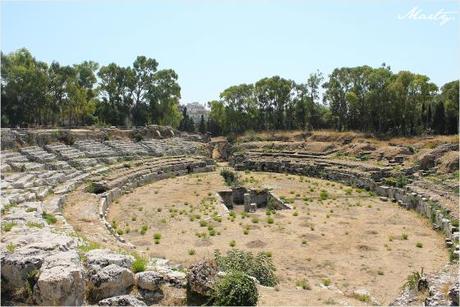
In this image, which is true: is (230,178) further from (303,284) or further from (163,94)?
(163,94)

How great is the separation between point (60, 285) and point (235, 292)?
3.18 metres

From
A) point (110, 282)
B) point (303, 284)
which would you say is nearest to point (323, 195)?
point (303, 284)

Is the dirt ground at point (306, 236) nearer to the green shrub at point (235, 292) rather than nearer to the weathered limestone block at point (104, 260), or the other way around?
the green shrub at point (235, 292)

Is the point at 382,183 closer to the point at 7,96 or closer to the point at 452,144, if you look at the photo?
the point at 452,144

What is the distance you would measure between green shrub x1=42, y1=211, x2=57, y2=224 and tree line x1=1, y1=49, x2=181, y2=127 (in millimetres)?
30315

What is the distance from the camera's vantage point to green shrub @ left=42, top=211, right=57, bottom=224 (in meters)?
16.2

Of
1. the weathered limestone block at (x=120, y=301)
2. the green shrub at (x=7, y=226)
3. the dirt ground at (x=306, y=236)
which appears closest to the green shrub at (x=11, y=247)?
the weathered limestone block at (x=120, y=301)

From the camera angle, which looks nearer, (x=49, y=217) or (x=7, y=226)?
(x=7, y=226)

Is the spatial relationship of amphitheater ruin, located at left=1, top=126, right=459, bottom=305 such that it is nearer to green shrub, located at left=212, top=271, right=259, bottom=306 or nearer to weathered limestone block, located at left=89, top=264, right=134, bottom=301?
weathered limestone block, located at left=89, top=264, right=134, bottom=301

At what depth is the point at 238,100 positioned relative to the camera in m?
62.0

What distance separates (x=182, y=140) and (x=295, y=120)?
18.8 m

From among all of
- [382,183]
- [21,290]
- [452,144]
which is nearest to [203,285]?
[21,290]

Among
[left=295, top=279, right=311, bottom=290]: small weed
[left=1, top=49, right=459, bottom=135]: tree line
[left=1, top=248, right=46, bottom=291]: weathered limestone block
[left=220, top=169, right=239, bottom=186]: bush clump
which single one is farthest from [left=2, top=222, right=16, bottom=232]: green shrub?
[left=1, top=49, right=459, bottom=135]: tree line

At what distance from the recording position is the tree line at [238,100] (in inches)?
1774
